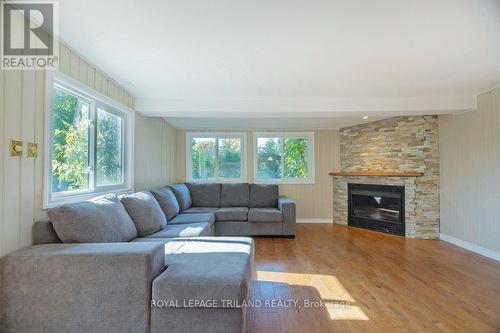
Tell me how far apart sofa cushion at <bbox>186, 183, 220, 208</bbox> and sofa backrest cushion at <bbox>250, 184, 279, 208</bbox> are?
697 mm

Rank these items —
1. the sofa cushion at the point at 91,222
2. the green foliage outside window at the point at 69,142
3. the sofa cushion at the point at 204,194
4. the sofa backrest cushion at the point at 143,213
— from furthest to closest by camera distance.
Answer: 1. the sofa cushion at the point at 204,194
2. the sofa backrest cushion at the point at 143,213
3. the green foliage outside window at the point at 69,142
4. the sofa cushion at the point at 91,222

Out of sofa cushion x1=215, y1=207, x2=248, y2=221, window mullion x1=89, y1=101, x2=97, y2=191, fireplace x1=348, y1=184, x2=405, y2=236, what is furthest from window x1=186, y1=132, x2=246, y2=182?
window mullion x1=89, y1=101, x2=97, y2=191

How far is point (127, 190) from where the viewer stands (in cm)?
328

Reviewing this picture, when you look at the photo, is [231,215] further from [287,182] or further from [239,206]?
[287,182]

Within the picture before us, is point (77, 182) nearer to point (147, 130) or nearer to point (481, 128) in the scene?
point (147, 130)

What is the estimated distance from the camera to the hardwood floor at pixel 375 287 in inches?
74.2

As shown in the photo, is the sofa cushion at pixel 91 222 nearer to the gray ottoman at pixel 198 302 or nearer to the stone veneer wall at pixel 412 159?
the gray ottoman at pixel 198 302

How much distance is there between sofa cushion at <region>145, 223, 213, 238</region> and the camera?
266 cm

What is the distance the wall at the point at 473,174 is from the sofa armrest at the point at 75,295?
4.25 meters

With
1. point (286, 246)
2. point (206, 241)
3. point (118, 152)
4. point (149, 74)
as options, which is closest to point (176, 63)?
point (149, 74)

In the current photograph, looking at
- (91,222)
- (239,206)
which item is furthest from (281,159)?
(91,222)

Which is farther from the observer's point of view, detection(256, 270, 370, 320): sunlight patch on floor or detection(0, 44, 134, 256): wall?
detection(256, 270, 370, 320): sunlight patch on floor

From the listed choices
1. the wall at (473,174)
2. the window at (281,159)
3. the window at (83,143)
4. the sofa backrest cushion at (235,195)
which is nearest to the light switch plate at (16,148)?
the window at (83,143)

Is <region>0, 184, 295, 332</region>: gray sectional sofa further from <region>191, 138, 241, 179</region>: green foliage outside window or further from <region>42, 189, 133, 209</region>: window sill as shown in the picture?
<region>191, 138, 241, 179</region>: green foliage outside window
